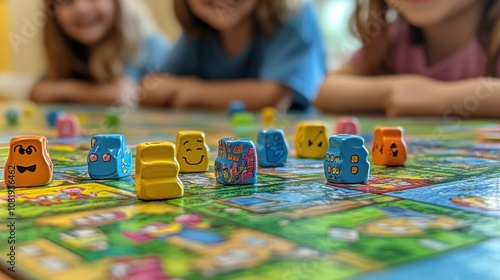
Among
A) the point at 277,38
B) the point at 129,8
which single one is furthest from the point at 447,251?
the point at 129,8

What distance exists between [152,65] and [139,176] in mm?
2612

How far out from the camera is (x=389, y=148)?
34.1 inches

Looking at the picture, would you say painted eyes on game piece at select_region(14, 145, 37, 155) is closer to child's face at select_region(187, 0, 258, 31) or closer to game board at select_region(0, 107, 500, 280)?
game board at select_region(0, 107, 500, 280)

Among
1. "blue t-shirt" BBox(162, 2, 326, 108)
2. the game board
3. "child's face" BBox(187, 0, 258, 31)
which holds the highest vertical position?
"child's face" BBox(187, 0, 258, 31)

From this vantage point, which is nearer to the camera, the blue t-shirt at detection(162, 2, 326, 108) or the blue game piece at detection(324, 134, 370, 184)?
the blue game piece at detection(324, 134, 370, 184)

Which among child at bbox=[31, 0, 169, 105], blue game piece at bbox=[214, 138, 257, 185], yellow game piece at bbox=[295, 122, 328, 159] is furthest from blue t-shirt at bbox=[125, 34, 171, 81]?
blue game piece at bbox=[214, 138, 257, 185]

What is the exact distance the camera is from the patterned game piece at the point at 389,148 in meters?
0.87

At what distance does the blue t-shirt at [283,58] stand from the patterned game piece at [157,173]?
5.74 feet

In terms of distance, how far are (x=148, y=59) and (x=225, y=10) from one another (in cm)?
94

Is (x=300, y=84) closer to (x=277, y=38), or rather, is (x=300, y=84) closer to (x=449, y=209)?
(x=277, y=38)

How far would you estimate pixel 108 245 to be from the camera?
1.55 ft

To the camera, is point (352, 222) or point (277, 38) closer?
point (352, 222)

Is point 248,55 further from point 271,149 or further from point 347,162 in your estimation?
point 347,162

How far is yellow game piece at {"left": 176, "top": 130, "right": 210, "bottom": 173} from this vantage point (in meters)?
0.82
